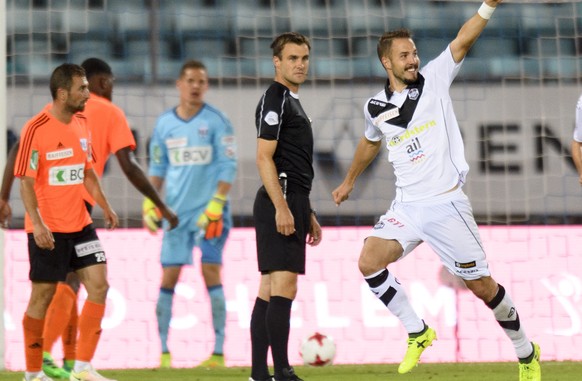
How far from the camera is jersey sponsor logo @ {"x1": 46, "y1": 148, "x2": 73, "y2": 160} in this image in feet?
18.6

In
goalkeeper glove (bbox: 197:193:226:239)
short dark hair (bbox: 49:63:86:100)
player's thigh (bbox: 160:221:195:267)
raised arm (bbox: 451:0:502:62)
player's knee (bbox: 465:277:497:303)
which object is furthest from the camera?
player's thigh (bbox: 160:221:195:267)

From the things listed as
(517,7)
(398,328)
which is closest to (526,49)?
(517,7)

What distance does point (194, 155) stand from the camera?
304 inches

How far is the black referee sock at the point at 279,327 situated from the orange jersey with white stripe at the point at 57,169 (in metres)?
1.07

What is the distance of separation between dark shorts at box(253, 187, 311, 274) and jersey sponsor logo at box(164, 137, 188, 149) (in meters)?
2.37

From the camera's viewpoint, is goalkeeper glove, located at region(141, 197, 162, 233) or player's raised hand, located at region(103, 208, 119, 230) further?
goalkeeper glove, located at region(141, 197, 162, 233)

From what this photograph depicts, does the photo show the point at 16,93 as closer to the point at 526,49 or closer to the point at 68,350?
the point at 526,49

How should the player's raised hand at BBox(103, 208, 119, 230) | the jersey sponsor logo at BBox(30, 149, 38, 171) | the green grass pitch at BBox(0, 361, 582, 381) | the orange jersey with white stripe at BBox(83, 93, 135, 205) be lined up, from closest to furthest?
1. the jersey sponsor logo at BBox(30, 149, 38, 171)
2. the player's raised hand at BBox(103, 208, 119, 230)
3. the green grass pitch at BBox(0, 361, 582, 381)
4. the orange jersey with white stripe at BBox(83, 93, 135, 205)

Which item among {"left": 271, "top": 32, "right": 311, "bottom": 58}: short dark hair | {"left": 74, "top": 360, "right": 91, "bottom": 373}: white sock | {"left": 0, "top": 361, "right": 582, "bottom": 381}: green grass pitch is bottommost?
{"left": 0, "top": 361, "right": 582, "bottom": 381}: green grass pitch

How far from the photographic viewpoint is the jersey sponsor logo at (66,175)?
571 centimetres

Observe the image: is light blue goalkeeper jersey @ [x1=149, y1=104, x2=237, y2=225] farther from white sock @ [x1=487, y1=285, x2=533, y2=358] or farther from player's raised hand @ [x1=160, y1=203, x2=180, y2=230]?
white sock @ [x1=487, y1=285, x2=533, y2=358]

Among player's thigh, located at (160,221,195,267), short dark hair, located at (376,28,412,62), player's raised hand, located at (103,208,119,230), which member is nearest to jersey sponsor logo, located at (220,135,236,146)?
player's thigh, located at (160,221,195,267)

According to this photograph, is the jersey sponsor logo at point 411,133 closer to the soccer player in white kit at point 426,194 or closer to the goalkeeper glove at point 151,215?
the soccer player in white kit at point 426,194

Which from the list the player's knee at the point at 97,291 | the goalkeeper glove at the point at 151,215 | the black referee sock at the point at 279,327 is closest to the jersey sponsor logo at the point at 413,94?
the black referee sock at the point at 279,327
